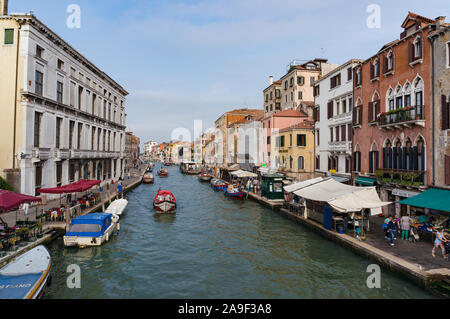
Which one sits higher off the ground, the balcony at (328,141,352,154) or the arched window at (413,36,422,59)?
the arched window at (413,36,422,59)

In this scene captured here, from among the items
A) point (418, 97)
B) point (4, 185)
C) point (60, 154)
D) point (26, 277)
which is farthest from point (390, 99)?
point (60, 154)

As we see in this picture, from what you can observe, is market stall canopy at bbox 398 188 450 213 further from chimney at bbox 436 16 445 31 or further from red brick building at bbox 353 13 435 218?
chimney at bbox 436 16 445 31

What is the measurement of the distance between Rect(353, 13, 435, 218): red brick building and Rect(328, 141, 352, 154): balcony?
0.96 m

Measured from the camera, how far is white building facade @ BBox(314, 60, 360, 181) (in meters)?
27.0

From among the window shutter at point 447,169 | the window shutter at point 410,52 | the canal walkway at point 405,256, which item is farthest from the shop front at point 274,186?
the window shutter at point 447,169

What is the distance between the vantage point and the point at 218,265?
582 inches

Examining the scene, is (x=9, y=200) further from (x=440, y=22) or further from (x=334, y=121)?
(x=334, y=121)

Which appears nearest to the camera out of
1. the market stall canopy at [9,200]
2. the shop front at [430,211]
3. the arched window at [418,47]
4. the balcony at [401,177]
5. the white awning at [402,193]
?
the market stall canopy at [9,200]

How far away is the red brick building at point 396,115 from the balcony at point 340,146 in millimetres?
965

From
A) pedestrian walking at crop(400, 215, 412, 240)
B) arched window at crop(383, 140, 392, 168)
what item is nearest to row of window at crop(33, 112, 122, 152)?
pedestrian walking at crop(400, 215, 412, 240)

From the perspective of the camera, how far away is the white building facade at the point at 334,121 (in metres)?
27.0

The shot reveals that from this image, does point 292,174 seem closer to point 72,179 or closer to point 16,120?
point 72,179

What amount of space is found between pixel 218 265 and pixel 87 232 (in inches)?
321

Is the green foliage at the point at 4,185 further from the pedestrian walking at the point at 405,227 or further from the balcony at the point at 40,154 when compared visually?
the pedestrian walking at the point at 405,227
